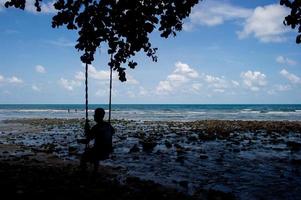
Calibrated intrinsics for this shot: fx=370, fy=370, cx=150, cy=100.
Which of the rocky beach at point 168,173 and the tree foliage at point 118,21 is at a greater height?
the tree foliage at point 118,21

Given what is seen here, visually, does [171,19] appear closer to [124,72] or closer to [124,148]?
[124,72]

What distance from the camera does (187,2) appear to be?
10461mm

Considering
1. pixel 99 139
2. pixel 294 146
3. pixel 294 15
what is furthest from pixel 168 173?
pixel 294 146

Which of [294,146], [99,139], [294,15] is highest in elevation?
[294,15]

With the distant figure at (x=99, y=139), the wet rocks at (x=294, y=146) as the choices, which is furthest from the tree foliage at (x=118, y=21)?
the wet rocks at (x=294, y=146)

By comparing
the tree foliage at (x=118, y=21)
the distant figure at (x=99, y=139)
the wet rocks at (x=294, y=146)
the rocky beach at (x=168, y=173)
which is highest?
the tree foliage at (x=118, y=21)

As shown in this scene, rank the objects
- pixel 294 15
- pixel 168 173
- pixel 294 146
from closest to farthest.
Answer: pixel 294 15, pixel 168 173, pixel 294 146

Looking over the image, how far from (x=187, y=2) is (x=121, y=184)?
220 inches

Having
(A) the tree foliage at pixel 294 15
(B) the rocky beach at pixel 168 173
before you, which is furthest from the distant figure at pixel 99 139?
(A) the tree foliage at pixel 294 15

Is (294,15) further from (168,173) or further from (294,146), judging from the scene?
(294,146)

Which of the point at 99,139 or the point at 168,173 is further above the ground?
the point at 99,139

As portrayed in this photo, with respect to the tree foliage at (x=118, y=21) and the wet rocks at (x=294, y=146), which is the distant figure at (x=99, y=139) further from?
the wet rocks at (x=294, y=146)

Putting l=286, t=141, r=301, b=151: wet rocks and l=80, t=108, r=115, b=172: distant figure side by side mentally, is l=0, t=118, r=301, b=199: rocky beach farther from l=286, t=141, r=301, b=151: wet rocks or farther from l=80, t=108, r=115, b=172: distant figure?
l=80, t=108, r=115, b=172: distant figure

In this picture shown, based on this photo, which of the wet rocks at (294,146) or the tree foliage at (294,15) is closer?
the tree foliage at (294,15)
